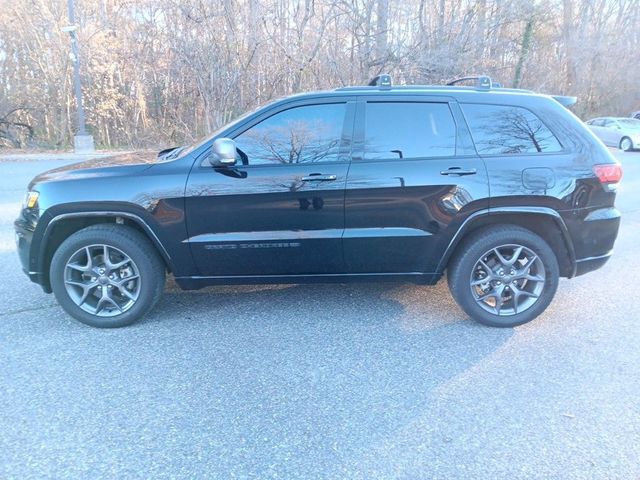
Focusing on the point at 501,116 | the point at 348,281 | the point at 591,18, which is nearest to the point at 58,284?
the point at 348,281

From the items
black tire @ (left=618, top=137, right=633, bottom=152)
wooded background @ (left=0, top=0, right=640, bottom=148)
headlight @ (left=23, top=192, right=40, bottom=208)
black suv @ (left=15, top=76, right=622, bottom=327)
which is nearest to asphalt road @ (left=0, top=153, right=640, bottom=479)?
black suv @ (left=15, top=76, right=622, bottom=327)

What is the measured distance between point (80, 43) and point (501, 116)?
61.9 feet

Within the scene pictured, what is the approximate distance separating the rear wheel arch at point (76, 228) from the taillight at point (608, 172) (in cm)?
337

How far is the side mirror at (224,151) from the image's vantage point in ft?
11.1

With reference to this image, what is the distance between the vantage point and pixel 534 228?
3885 millimetres

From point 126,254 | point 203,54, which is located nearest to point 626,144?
point 203,54

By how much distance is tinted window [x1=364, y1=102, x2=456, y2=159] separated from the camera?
3697 millimetres

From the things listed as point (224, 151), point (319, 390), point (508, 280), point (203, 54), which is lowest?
point (319, 390)

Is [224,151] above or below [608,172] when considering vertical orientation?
above

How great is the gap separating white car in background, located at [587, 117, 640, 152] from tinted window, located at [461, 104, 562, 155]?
20.5 metres

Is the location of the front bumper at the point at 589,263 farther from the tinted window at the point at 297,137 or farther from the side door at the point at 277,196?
the tinted window at the point at 297,137

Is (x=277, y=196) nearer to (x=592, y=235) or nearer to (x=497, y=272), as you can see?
(x=497, y=272)

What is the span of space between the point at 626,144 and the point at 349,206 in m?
21.8

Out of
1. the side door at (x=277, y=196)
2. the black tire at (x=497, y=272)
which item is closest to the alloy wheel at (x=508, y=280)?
the black tire at (x=497, y=272)
